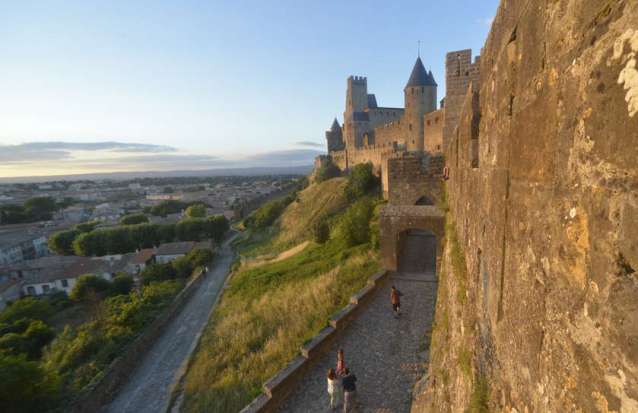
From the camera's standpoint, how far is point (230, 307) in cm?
1869

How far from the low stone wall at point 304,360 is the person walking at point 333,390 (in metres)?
1.22

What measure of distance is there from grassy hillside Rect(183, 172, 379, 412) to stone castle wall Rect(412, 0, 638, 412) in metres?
8.40

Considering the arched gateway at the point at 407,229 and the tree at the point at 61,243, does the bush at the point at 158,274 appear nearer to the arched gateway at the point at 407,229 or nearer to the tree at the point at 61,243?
the tree at the point at 61,243

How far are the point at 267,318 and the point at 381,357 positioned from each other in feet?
22.2

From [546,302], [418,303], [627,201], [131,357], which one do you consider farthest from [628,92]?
[131,357]

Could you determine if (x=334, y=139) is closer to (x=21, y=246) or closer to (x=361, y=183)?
(x=361, y=183)

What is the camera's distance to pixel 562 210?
1.30 m

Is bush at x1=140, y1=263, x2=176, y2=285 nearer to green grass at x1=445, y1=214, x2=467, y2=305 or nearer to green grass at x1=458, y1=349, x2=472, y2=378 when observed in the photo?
green grass at x1=445, y1=214, x2=467, y2=305

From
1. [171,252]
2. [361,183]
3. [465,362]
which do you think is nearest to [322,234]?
[361,183]

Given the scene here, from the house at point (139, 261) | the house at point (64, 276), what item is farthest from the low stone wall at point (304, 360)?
the house at point (139, 261)

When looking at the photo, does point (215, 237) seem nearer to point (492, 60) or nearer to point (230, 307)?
point (230, 307)

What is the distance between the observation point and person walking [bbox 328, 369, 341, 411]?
6.80 metres

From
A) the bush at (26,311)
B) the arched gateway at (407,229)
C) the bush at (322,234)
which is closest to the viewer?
the arched gateway at (407,229)

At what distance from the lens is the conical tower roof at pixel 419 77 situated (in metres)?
33.1
